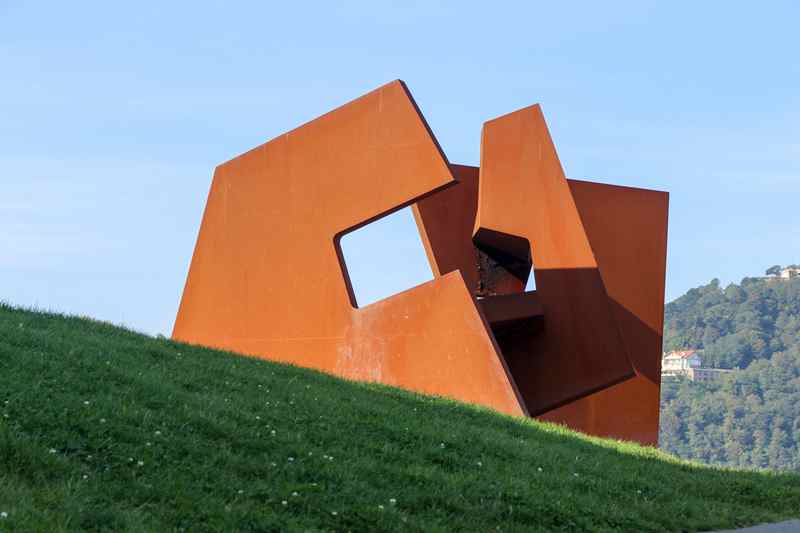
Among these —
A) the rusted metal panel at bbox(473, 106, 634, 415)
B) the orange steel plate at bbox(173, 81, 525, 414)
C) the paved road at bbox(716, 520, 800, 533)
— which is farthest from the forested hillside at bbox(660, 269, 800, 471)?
the paved road at bbox(716, 520, 800, 533)

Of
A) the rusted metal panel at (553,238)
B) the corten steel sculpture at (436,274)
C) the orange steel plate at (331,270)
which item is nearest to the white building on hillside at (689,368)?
the corten steel sculpture at (436,274)

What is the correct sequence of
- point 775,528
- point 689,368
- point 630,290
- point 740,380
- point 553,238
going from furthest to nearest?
point 689,368
point 740,380
point 630,290
point 553,238
point 775,528

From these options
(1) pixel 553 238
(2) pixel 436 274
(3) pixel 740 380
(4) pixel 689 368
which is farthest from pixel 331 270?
(4) pixel 689 368

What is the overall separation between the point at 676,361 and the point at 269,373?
109160mm

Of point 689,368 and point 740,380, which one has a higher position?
point 689,368

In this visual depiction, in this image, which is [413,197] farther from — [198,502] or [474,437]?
[198,502]

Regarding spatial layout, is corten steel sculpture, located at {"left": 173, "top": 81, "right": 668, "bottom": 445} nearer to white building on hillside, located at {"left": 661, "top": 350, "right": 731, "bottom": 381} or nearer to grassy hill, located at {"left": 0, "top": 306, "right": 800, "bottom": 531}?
grassy hill, located at {"left": 0, "top": 306, "right": 800, "bottom": 531}

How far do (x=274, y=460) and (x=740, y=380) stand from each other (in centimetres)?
9606

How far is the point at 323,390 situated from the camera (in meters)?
11.4

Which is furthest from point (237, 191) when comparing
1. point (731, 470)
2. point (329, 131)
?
point (731, 470)

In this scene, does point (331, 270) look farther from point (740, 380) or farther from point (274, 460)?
point (740, 380)

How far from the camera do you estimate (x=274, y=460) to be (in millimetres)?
8055

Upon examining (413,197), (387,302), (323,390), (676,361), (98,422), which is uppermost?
(676,361)

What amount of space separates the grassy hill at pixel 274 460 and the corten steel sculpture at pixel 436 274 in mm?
3667
